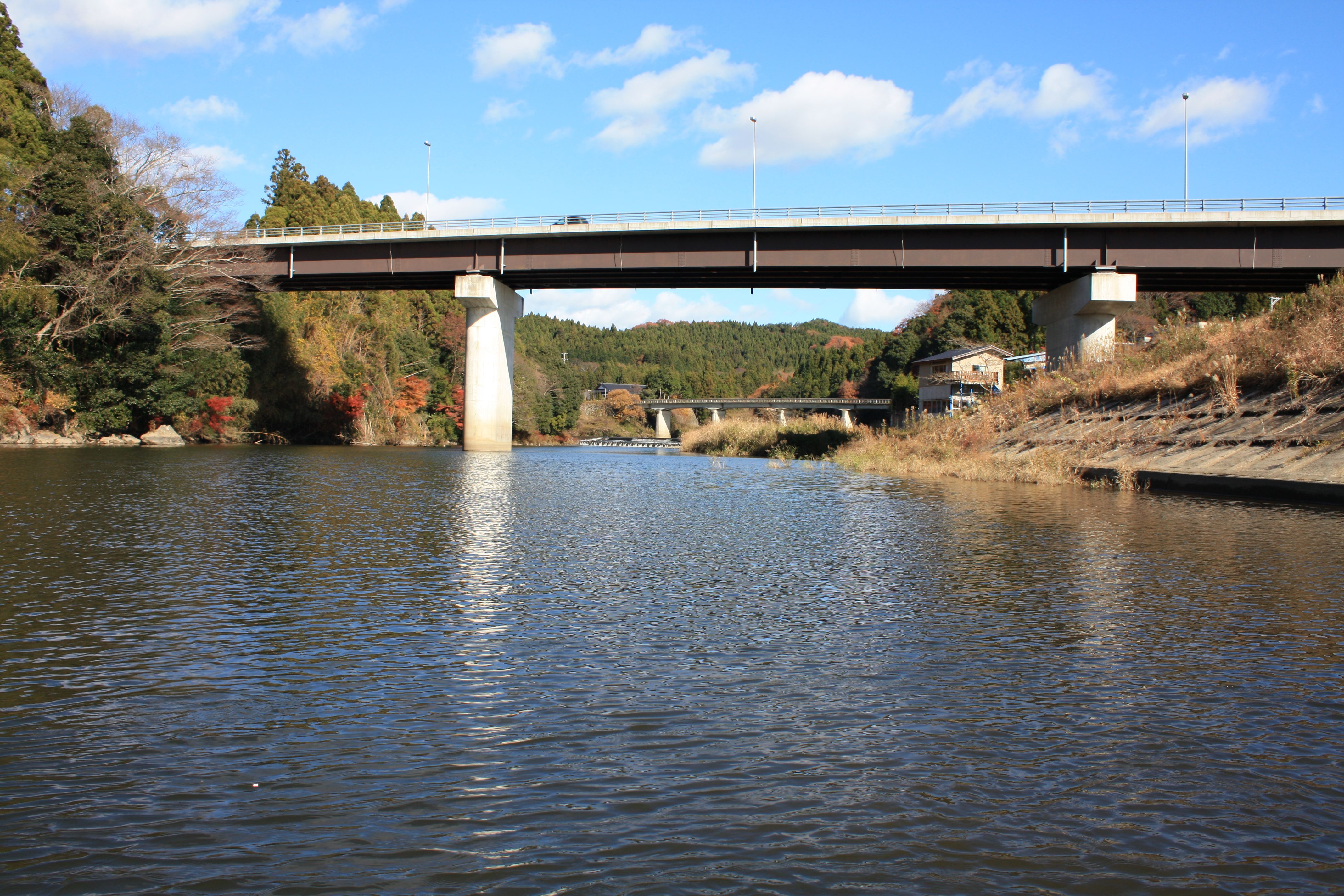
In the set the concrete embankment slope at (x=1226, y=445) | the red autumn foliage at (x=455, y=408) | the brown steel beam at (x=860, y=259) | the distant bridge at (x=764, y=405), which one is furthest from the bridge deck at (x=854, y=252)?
the distant bridge at (x=764, y=405)

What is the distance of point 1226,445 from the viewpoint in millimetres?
25469

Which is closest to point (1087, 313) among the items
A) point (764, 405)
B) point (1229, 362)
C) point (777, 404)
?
point (1229, 362)

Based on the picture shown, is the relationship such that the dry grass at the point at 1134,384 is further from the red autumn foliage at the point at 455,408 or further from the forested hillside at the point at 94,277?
the red autumn foliage at the point at 455,408

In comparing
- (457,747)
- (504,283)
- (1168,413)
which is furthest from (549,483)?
(504,283)

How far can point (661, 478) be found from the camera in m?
31.0

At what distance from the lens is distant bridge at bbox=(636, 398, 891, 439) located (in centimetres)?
12062

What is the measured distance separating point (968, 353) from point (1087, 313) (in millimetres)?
30322

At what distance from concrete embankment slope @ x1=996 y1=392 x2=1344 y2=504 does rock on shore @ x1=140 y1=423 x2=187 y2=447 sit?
48235 mm

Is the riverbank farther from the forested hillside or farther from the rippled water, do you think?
the forested hillside

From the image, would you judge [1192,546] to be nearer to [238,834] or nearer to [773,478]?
[238,834]

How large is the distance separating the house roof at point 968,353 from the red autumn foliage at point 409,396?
47638 millimetres

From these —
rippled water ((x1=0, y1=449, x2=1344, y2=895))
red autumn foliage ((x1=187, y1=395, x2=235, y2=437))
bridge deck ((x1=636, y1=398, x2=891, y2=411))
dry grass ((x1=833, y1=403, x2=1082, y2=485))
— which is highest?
bridge deck ((x1=636, y1=398, x2=891, y2=411))

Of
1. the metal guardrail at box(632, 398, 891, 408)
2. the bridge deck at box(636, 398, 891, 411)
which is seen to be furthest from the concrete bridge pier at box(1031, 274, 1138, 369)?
the metal guardrail at box(632, 398, 891, 408)

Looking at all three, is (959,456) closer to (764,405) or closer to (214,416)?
(214,416)
